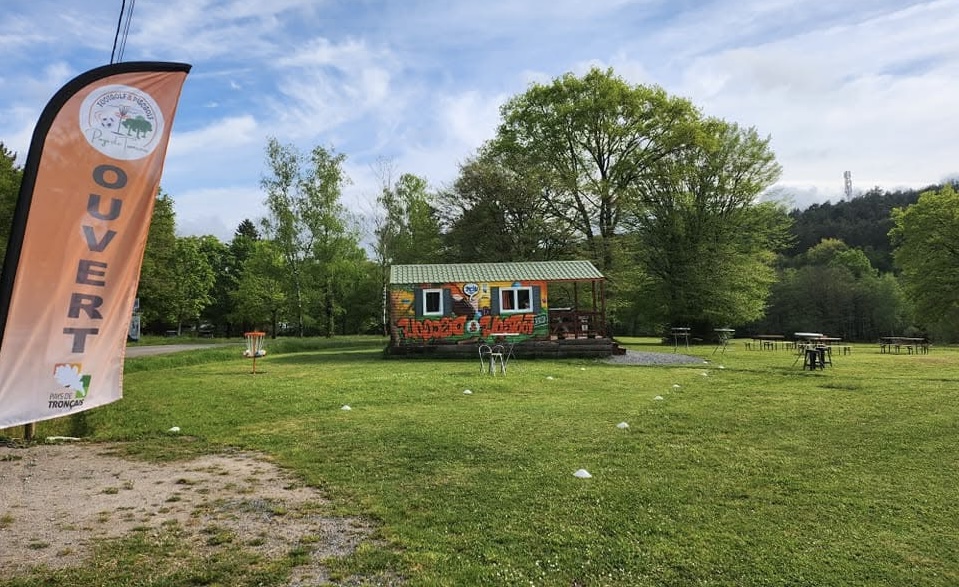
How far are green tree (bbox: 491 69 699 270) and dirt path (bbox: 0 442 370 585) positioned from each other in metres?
27.8

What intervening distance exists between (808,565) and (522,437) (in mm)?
4053

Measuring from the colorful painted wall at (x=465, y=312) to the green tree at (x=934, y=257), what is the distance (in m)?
27.7

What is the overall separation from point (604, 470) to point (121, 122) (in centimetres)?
503

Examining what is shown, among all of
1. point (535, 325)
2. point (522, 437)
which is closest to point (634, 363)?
point (535, 325)

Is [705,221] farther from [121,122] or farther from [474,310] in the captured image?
[121,122]

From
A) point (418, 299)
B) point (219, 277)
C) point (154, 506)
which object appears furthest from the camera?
point (219, 277)

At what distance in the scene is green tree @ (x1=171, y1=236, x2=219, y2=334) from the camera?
42062mm

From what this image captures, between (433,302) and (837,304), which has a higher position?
(837,304)

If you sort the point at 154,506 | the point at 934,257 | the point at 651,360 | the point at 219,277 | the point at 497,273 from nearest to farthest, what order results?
1. the point at 154,506
2. the point at 651,360
3. the point at 497,273
4. the point at 934,257
5. the point at 219,277

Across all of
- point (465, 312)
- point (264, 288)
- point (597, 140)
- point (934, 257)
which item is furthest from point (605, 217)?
point (264, 288)

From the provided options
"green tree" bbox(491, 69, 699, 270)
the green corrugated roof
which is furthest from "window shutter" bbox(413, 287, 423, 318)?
"green tree" bbox(491, 69, 699, 270)

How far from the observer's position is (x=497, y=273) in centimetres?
2275

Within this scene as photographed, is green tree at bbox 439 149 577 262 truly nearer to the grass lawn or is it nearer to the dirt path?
the grass lawn

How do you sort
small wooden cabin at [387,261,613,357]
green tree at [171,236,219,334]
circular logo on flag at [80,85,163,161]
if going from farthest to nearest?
green tree at [171,236,219,334], small wooden cabin at [387,261,613,357], circular logo on flag at [80,85,163,161]
